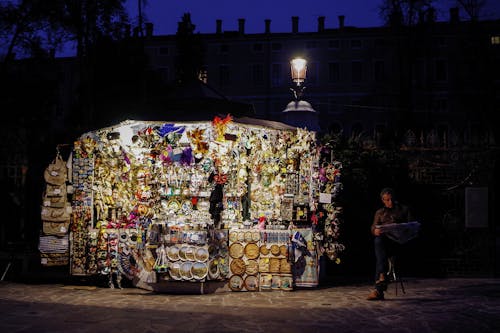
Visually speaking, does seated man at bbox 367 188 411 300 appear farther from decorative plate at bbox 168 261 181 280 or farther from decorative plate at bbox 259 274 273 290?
decorative plate at bbox 168 261 181 280

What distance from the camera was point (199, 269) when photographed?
25.8ft

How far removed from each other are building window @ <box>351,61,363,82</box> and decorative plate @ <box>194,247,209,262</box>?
3427 cm

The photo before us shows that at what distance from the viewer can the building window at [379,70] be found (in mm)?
39875

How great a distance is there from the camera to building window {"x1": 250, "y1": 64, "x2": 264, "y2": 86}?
41.3 metres

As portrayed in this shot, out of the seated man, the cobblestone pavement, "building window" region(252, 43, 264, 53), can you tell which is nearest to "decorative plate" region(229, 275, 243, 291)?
the cobblestone pavement

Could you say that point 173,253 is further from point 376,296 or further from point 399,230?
point 399,230

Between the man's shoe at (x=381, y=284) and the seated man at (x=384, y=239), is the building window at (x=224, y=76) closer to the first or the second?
the seated man at (x=384, y=239)

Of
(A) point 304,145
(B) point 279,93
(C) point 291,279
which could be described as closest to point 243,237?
(C) point 291,279

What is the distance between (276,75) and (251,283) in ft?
111

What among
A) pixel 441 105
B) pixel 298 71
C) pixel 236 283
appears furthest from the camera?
pixel 441 105

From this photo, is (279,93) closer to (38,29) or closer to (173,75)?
(173,75)

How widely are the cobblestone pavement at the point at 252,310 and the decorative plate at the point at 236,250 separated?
53 centimetres

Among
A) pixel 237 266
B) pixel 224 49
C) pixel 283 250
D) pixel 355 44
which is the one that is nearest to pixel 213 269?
pixel 237 266

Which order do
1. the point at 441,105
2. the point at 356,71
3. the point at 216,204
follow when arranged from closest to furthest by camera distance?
the point at 216,204, the point at 441,105, the point at 356,71
